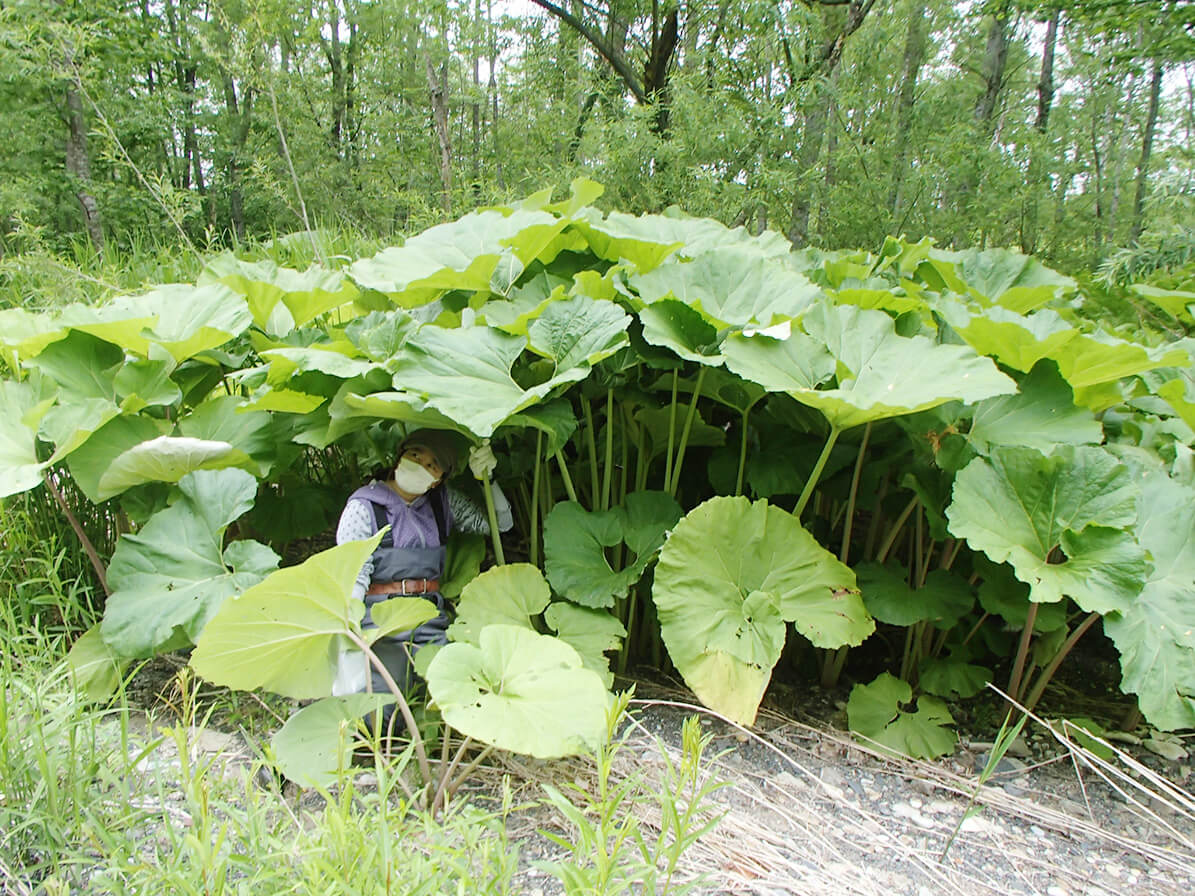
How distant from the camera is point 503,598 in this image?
1.41 meters

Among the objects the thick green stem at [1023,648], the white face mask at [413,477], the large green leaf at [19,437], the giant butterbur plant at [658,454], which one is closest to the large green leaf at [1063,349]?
the giant butterbur plant at [658,454]

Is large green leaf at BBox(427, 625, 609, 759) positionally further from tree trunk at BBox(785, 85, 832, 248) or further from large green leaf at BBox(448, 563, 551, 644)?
tree trunk at BBox(785, 85, 832, 248)

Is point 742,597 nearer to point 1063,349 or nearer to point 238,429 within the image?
point 1063,349

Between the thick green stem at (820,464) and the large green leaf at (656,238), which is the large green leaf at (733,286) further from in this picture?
the thick green stem at (820,464)

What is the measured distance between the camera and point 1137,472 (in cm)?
141

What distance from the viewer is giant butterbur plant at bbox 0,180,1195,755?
1.24 m

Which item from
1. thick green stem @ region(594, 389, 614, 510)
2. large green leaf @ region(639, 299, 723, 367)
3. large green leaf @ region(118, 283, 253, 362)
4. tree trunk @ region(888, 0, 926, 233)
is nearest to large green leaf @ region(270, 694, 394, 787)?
thick green stem @ region(594, 389, 614, 510)

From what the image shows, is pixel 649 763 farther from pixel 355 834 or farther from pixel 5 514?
pixel 5 514

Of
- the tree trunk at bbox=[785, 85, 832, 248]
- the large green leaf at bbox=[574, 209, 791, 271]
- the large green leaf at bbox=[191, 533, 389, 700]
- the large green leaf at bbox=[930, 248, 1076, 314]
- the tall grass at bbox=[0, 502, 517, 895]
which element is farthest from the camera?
the tree trunk at bbox=[785, 85, 832, 248]

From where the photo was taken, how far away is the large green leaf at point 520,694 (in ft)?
3.06

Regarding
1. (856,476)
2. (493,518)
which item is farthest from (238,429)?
(856,476)

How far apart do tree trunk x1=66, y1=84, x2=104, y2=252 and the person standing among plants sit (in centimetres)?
563

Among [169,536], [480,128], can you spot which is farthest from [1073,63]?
[169,536]

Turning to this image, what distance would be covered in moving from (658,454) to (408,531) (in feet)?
2.22
